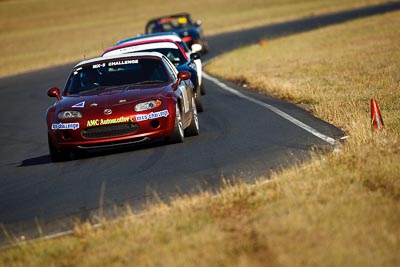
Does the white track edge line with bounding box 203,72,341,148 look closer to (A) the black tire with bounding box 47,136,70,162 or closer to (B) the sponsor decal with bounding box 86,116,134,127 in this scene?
(B) the sponsor decal with bounding box 86,116,134,127

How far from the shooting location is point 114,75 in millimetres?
13203

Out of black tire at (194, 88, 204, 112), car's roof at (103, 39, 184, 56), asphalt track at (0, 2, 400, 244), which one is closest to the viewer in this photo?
asphalt track at (0, 2, 400, 244)

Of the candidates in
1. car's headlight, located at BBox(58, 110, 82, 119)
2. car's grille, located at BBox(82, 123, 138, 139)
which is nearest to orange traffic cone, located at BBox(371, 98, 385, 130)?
car's grille, located at BBox(82, 123, 138, 139)

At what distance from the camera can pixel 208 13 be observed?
83500 millimetres

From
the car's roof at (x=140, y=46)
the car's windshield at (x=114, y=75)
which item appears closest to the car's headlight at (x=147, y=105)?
the car's windshield at (x=114, y=75)

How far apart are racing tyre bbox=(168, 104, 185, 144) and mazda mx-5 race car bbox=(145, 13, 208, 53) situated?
22.7m

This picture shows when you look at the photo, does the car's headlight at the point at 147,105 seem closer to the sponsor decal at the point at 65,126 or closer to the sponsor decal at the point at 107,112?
the sponsor decal at the point at 107,112

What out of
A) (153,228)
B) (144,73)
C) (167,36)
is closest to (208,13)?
(167,36)

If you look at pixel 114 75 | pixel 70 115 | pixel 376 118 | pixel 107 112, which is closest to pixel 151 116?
pixel 107 112

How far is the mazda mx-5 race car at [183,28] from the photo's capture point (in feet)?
116

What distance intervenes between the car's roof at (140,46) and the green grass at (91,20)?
2449 cm

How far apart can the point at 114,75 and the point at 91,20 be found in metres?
75.1

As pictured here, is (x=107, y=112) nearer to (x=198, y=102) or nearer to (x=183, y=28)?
(x=198, y=102)

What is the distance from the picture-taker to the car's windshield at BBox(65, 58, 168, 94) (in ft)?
42.8
